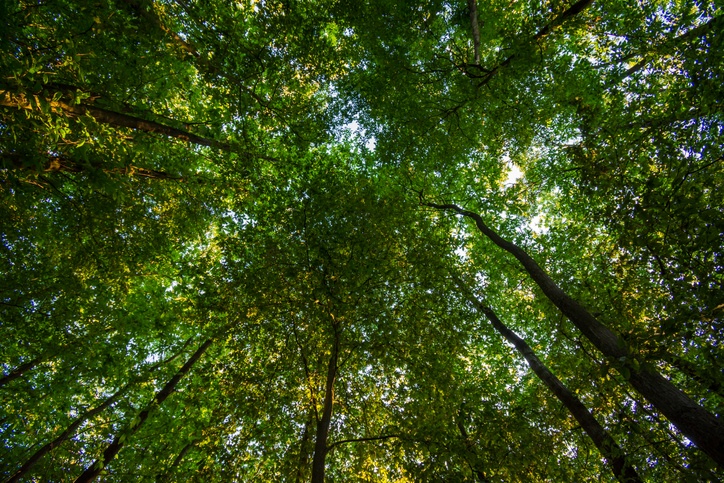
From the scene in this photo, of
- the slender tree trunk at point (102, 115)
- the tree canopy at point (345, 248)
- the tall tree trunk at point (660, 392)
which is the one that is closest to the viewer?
the slender tree trunk at point (102, 115)

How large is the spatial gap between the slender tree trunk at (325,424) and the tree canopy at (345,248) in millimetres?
52

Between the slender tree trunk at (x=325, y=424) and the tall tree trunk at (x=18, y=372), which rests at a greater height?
the tall tree trunk at (x=18, y=372)

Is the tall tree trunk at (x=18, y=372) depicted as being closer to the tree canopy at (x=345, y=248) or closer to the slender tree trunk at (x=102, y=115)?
the tree canopy at (x=345, y=248)

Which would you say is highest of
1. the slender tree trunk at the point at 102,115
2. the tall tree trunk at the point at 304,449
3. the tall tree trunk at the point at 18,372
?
the slender tree trunk at the point at 102,115

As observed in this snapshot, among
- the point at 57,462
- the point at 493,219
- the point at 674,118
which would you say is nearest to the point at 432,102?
the point at 493,219

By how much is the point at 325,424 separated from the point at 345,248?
3.76m

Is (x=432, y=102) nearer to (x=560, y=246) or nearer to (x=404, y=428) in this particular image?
(x=560, y=246)

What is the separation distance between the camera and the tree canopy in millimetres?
4160

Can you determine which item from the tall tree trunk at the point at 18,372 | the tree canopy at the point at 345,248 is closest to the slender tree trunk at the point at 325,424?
the tree canopy at the point at 345,248

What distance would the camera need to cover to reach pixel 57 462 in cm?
715

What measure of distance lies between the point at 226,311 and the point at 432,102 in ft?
29.6

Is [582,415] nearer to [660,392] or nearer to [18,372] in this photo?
[660,392]

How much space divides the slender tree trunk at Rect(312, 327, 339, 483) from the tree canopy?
5 centimetres

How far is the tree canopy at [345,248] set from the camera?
416cm
